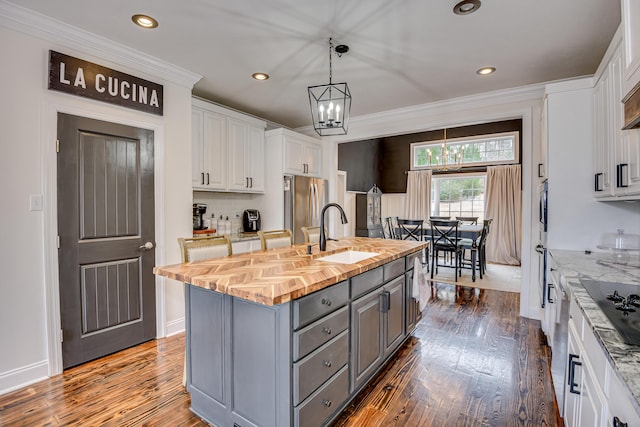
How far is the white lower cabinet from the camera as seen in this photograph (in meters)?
0.80

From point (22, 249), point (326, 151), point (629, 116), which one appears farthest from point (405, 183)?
point (22, 249)

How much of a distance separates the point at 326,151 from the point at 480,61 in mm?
2676

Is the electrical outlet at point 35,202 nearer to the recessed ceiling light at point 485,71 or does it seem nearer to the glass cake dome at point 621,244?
the recessed ceiling light at point 485,71

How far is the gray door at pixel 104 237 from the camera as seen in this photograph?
2.44m

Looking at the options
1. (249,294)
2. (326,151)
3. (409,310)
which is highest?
(326,151)

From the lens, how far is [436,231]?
551 centimetres

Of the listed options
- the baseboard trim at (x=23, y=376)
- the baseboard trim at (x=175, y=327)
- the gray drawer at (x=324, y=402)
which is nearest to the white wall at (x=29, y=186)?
the baseboard trim at (x=23, y=376)

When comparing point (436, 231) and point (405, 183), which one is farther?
point (405, 183)

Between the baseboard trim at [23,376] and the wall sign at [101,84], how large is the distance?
2056 millimetres

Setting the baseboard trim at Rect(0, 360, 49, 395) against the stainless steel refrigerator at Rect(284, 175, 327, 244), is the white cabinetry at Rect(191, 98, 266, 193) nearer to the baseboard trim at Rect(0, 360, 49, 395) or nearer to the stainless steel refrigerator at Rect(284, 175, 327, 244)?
the stainless steel refrigerator at Rect(284, 175, 327, 244)

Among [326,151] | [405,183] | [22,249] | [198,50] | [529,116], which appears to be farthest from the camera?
[405,183]

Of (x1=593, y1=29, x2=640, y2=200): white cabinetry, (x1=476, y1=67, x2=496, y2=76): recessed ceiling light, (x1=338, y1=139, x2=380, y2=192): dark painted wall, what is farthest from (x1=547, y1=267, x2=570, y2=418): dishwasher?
(x1=338, y1=139, x2=380, y2=192): dark painted wall

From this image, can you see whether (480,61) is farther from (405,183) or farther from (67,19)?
(405,183)

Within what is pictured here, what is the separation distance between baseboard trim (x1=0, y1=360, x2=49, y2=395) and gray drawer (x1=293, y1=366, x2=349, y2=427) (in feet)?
6.96
